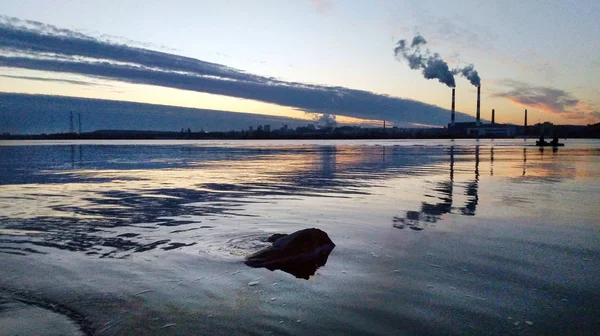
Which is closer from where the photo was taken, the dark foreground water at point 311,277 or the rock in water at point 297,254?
the dark foreground water at point 311,277

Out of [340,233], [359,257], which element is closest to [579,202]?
[340,233]

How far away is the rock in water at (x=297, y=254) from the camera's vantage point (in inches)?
318

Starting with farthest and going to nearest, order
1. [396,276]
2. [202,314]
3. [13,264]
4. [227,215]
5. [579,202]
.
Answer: [579,202]
[227,215]
[13,264]
[396,276]
[202,314]

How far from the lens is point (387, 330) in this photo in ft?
17.6

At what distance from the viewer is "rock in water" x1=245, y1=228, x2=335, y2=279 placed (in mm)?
8086

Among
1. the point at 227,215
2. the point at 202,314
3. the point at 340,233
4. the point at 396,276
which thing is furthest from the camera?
the point at 227,215

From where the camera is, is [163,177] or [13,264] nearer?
[13,264]

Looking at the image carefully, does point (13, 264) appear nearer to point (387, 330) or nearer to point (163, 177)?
point (387, 330)

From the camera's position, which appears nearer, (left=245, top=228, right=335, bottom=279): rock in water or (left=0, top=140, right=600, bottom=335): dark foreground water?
(left=0, top=140, right=600, bottom=335): dark foreground water

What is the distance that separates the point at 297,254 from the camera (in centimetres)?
860

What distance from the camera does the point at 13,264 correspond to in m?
8.10

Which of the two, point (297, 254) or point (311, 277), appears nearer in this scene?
point (311, 277)

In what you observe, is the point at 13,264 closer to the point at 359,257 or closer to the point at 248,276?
the point at 248,276

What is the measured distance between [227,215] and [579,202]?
11.6 meters
